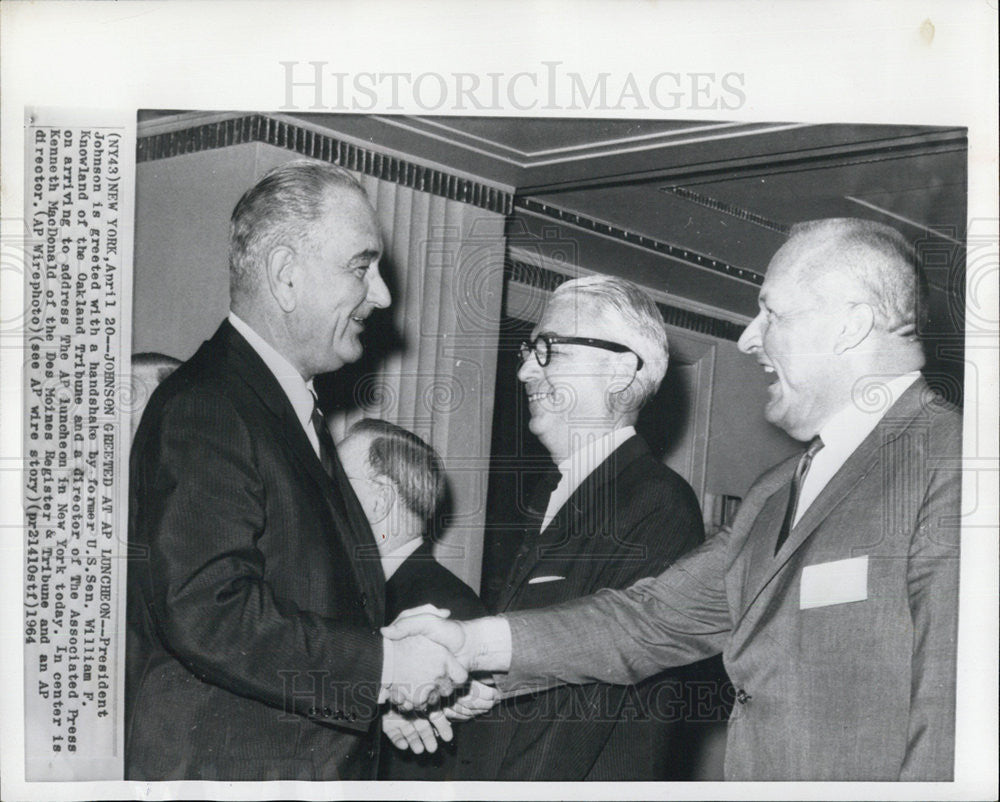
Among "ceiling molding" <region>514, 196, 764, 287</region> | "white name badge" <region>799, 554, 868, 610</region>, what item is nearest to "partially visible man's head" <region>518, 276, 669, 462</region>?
"ceiling molding" <region>514, 196, 764, 287</region>

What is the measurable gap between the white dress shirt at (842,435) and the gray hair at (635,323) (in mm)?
487

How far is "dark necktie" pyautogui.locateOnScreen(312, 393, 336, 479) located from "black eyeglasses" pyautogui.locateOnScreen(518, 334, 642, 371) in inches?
22.8

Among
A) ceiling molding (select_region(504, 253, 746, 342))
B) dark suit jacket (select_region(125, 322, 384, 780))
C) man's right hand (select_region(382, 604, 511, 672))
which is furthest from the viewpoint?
ceiling molding (select_region(504, 253, 746, 342))

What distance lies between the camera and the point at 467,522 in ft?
10.7

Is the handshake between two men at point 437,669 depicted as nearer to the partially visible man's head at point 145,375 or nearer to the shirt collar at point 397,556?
the shirt collar at point 397,556

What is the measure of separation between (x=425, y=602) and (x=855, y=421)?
50.9 inches

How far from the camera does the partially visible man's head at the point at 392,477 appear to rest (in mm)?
3254

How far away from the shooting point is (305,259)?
10.7 feet

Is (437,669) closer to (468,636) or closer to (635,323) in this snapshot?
(468,636)

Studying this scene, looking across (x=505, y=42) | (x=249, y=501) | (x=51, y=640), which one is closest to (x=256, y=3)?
(x=505, y=42)

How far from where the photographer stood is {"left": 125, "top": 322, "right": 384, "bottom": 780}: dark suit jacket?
10.2 feet

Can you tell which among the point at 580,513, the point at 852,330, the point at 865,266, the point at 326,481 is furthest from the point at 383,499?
the point at 865,266

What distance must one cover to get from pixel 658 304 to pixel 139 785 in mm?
1950

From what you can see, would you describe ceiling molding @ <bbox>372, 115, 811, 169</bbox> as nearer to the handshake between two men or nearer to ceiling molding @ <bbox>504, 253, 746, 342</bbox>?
ceiling molding @ <bbox>504, 253, 746, 342</bbox>
